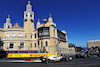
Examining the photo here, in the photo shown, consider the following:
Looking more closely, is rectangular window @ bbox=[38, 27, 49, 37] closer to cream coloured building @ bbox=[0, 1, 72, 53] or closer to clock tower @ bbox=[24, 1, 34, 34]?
cream coloured building @ bbox=[0, 1, 72, 53]

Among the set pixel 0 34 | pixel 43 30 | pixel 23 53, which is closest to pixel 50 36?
pixel 43 30

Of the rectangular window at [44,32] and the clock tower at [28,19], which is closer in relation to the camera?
the rectangular window at [44,32]

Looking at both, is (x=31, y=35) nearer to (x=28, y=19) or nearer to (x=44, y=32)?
(x=28, y=19)

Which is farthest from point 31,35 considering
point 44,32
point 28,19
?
point 44,32

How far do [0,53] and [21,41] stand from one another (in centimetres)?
1489

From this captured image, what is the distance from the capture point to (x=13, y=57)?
18.2 meters

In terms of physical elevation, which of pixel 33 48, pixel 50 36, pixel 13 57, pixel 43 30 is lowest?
pixel 13 57

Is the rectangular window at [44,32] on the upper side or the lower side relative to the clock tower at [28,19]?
lower

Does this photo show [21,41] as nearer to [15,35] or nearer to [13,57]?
[15,35]

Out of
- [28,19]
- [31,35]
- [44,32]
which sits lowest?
[31,35]

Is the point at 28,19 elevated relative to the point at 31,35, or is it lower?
elevated

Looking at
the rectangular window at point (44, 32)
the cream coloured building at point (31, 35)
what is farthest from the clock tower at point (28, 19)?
the rectangular window at point (44, 32)

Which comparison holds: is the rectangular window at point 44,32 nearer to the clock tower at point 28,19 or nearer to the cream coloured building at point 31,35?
the cream coloured building at point 31,35

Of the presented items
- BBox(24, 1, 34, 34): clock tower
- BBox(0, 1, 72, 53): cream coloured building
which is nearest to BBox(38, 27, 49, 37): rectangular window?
BBox(0, 1, 72, 53): cream coloured building
